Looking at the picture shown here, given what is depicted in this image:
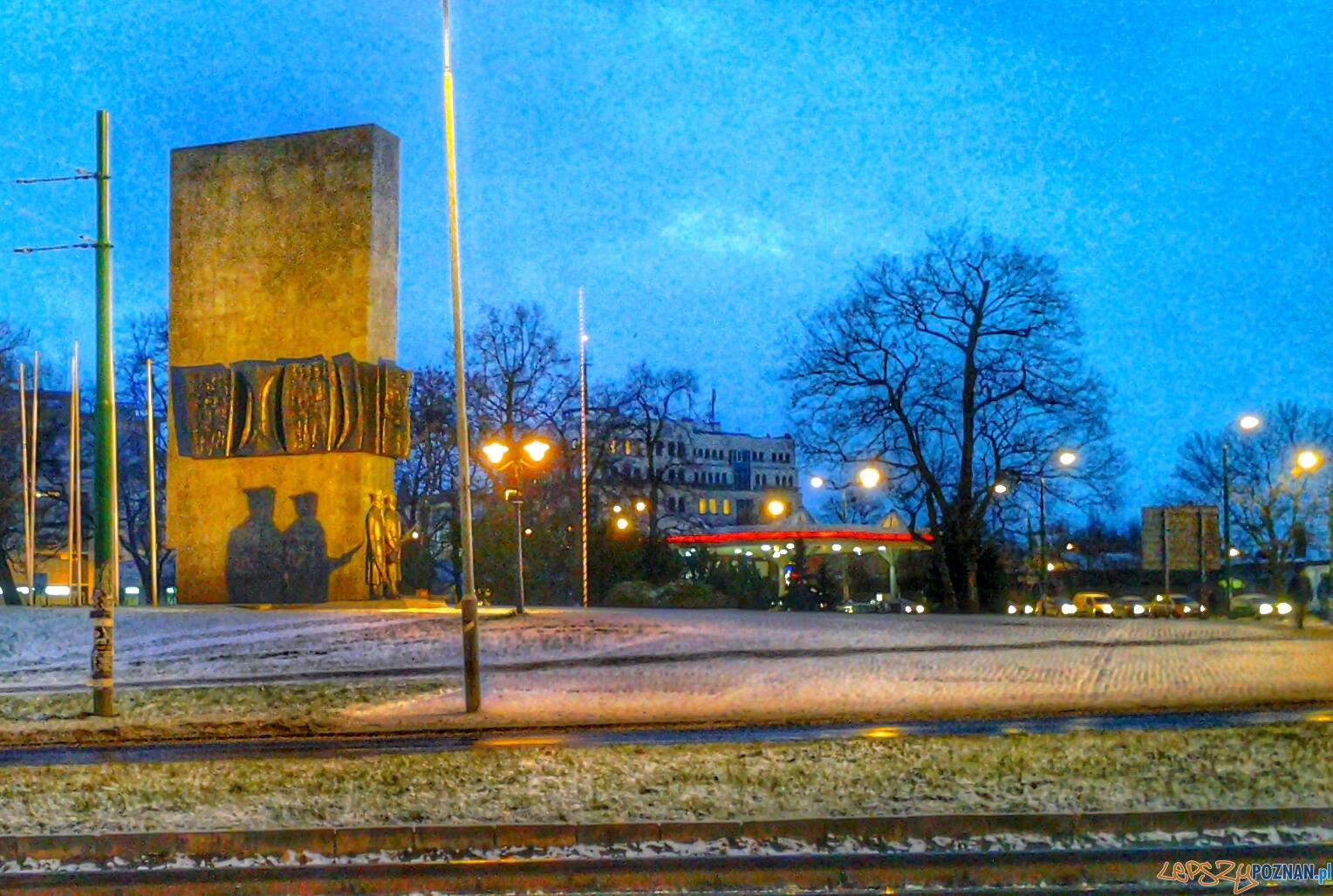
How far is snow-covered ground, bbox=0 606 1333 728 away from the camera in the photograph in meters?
20.2

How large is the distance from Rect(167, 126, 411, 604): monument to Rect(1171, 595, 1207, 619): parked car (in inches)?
1170

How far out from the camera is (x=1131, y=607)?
56250mm

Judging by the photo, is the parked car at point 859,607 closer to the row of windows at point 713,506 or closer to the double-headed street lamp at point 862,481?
the double-headed street lamp at point 862,481

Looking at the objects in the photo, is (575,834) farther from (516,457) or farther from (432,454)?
(432,454)

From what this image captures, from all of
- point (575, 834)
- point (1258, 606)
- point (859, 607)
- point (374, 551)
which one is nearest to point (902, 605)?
point (859, 607)

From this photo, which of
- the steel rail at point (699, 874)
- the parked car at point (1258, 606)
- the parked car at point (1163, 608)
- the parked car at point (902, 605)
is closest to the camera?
the steel rail at point (699, 874)

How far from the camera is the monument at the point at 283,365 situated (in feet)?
122

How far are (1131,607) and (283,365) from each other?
36306mm

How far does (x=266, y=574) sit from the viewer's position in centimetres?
3800

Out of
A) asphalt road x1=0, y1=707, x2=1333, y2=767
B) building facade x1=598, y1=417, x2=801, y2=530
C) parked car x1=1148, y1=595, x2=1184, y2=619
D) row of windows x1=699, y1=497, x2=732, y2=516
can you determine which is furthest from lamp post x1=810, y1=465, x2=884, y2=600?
row of windows x1=699, y1=497, x2=732, y2=516

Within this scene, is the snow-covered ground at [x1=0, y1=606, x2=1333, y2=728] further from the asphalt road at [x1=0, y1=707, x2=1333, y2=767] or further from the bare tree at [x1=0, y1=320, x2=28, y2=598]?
the bare tree at [x1=0, y1=320, x2=28, y2=598]

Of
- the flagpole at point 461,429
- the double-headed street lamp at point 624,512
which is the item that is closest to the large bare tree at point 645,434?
the double-headed street lamp at point 624,512

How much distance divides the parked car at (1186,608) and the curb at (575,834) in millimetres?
41100

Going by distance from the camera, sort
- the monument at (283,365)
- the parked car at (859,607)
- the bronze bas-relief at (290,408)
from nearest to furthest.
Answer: the bronze bas-relief at (290,408) → the monument at (283,365) → the parked car at (859,607)
